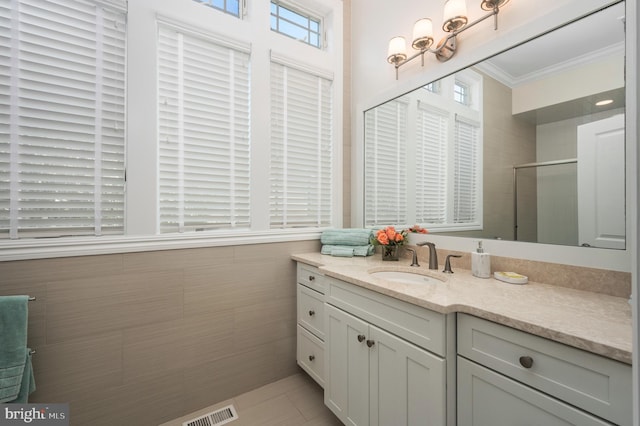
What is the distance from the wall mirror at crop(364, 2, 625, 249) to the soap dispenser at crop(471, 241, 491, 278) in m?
0.15

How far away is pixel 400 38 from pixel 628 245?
5.15ft

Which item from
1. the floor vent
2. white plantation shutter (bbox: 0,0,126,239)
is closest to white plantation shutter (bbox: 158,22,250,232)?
white plantation shutter (bbox: 0,0,126,239)

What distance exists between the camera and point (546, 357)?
74 cm

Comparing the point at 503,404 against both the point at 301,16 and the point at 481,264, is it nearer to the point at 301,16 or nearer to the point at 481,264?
the point at 481,264

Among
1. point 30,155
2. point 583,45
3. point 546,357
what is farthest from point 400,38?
point 30,155

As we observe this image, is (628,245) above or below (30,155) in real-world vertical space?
below

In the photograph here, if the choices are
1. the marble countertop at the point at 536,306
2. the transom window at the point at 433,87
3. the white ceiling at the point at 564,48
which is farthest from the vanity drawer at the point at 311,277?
the white ceiling at the point at 564,48

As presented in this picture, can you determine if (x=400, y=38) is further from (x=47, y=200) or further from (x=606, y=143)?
(x=47, y=200)

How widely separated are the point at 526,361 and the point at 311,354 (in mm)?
1239

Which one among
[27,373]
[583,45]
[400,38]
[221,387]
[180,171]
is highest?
[400,38]

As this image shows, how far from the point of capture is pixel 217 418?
1.50m

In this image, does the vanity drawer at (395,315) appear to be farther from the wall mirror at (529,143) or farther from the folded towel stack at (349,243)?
the wall mirror at (529,143)

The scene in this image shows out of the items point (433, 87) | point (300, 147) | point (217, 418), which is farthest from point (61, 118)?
point (433, 87)

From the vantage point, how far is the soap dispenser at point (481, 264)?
4.12 feet
